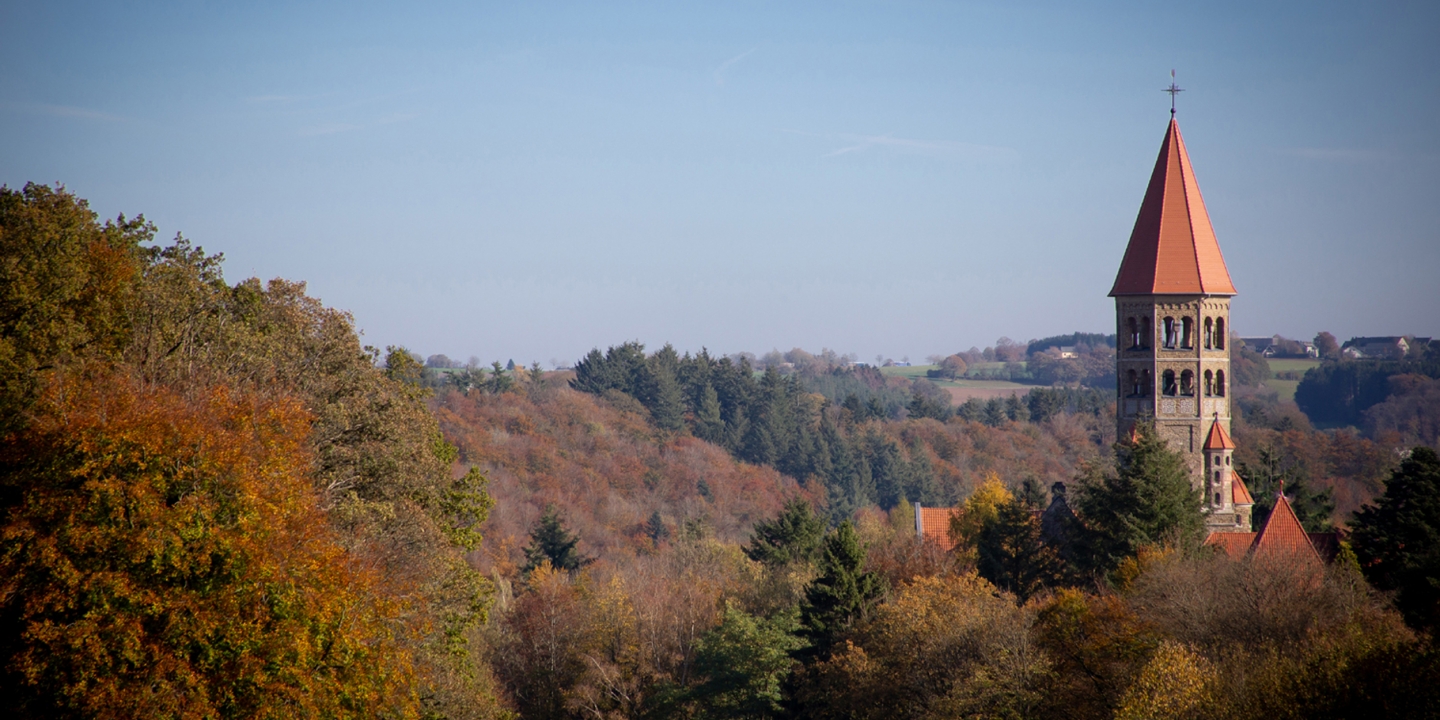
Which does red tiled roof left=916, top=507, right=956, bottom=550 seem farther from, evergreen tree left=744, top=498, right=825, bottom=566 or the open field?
the open field

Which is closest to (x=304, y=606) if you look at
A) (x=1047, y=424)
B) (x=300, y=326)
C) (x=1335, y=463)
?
(x=300, y=326)

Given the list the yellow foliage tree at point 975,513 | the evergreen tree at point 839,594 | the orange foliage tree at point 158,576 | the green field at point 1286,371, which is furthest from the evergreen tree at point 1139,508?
the green field at point 1286,371

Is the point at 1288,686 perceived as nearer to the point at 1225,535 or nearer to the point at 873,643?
the point at 873,643

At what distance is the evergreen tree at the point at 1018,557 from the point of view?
35.8 meters

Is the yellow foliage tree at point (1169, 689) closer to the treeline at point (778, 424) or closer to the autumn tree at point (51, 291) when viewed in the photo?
the autumn tree at point (51, 291)

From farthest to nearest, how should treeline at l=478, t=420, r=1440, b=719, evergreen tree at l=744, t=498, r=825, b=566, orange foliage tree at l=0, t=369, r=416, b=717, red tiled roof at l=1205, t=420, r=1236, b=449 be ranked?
evergreen tree at l=744, t=498, r=825, b=566
red tiled roof at l=1205, t=420, r=1236, b=449
treeline at l=478, t=420, r=1440, b=719
orange foliage tree at l=0, t=369, r=416, b=717

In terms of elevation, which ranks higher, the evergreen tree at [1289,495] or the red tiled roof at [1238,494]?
the red tiled roof at [1238,494]

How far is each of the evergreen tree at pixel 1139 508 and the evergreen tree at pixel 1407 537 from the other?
431cm

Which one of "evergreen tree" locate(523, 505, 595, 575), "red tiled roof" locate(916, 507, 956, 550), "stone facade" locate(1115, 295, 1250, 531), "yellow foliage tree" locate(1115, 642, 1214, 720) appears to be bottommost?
"evergreen tree" locate(523, 505, 595, 575)

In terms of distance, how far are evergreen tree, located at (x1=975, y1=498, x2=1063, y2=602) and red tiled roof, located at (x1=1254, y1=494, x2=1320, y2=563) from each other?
570cm

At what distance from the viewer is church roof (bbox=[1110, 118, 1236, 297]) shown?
41994 mm

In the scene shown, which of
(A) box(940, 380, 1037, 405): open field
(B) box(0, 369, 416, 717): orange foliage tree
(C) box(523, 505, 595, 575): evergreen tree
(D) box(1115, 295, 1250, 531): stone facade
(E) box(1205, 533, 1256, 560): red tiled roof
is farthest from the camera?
(A) box(940, 380, 1037, 405): open field

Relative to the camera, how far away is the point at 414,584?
68.4 feet

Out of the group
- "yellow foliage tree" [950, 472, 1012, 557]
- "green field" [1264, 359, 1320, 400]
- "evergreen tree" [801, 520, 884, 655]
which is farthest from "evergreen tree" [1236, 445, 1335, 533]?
"green field" [1264, 359, 1320, 400]
